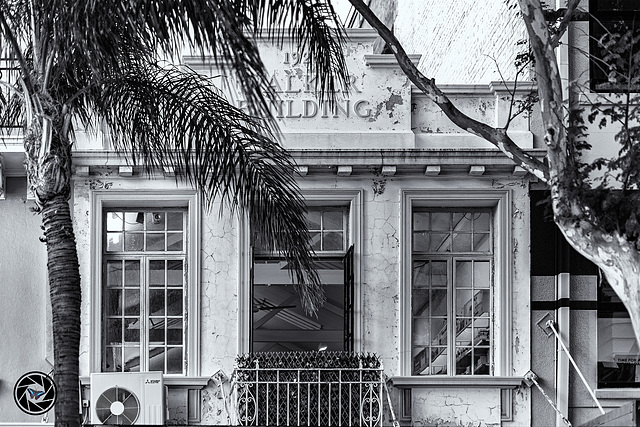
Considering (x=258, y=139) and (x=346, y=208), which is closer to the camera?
(x=258, y=139)

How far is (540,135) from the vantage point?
1395cm

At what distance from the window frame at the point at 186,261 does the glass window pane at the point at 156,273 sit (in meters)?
0.36

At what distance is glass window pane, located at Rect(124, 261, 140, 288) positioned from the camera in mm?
14184

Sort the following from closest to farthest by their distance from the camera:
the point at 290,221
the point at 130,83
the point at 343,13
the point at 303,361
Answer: the point at 130,83, the point at 290,221, the point at 303,361, the point at 343,13

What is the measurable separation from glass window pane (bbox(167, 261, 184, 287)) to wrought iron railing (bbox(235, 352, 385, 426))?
1331mm

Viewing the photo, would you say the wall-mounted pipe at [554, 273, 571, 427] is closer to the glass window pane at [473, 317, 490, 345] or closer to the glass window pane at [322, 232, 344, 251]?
the glass window pane at [473, 317, 490, 345]

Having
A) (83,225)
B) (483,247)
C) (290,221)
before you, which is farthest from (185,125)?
(483,247)

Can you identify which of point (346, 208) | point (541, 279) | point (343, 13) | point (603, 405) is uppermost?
point (343, 13)

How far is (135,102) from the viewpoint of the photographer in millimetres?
11484

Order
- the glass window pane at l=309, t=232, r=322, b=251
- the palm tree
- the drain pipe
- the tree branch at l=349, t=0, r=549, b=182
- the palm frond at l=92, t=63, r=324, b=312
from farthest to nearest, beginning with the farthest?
the glass window pane at l=309, t=232, r=322, b=251 < the drain pipe < the palm frond at l=92, t=63, r=324, b=312 < the tree branch at l=349, t=0, r=549, b=182 < the palm tree

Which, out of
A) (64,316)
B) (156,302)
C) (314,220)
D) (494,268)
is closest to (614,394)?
(494,268)

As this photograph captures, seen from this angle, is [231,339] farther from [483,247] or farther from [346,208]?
[483,247]

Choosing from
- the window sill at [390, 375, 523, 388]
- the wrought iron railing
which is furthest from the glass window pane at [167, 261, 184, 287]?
the window sill at [390, 375, 523, 388]

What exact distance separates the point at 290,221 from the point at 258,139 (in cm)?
98
